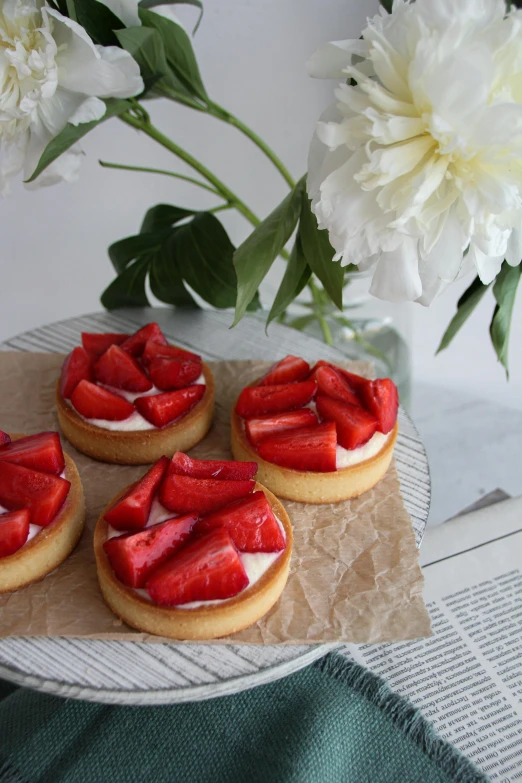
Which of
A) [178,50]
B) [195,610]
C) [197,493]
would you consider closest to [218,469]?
[197,493]

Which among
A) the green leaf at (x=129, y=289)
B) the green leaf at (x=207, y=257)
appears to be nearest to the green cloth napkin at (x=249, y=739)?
the green leaf at (x=207, y=257)

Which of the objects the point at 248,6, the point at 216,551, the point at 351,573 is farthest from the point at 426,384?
the point at 216,551

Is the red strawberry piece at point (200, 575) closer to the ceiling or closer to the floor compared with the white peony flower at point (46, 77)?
closer to the floor

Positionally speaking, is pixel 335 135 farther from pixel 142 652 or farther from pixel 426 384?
pixel 426 384

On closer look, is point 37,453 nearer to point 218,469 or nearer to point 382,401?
point 218,469

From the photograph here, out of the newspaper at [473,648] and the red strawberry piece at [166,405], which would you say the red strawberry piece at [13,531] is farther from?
the newspaper at [473,648]

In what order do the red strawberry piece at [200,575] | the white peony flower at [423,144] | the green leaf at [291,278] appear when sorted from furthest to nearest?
the green leaf at [291,278], the red strawberry piece at [200,575], the white peony flower at [423,144]
